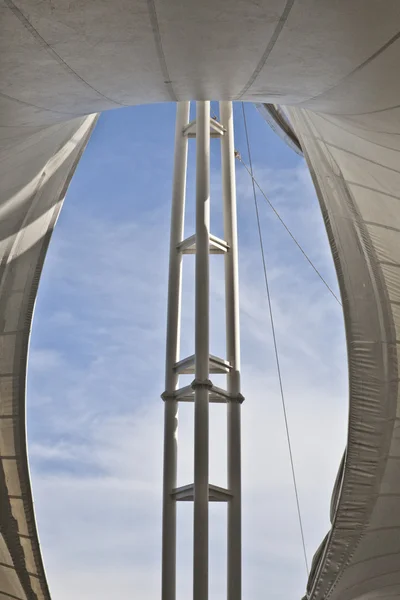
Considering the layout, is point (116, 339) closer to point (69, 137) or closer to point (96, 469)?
point (96, 469)

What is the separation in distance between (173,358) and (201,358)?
3.76 ft

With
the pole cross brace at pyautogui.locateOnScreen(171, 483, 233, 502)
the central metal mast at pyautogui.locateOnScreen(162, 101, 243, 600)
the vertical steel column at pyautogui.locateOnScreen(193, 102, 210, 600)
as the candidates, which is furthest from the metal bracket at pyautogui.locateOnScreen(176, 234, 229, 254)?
the pole cross brace at pyautogui.locateOnScreen(171, 483, 233, 502)

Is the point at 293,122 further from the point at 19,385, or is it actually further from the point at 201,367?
the point at 19,385

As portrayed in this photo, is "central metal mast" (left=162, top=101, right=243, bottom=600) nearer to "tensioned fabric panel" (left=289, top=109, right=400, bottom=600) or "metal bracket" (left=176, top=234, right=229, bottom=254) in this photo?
"metal bracket" (left=176, top=234, right=229, bottom=254)

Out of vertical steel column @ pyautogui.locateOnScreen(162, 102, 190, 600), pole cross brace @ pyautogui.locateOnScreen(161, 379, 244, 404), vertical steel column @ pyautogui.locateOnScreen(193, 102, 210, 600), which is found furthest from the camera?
pole cross brace @ pyautogui.locateOnScreen(161, 379, 244, 404)

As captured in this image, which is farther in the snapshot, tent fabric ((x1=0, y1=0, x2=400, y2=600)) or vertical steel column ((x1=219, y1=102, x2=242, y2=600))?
vertical steel column ((x1=219, y1=102, x2=242, y2=600))

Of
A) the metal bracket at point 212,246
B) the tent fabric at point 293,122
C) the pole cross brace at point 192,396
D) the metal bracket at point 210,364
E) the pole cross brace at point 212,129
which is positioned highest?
the pole cross brace at point 212,129

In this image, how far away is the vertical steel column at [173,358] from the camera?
474 inches

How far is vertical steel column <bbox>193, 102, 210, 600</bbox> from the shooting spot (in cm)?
1117

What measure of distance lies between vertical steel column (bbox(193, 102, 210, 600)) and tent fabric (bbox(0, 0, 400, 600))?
167 cm

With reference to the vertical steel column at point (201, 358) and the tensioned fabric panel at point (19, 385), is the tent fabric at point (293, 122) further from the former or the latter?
the vertical steel column at point (201, 358)

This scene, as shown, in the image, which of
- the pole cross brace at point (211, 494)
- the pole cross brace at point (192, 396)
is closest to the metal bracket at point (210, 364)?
the pole cross brace at point (192, 396)

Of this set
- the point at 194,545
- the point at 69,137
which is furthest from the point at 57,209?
the point at 194,545

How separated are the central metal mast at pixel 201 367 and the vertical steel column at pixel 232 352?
15 mm
